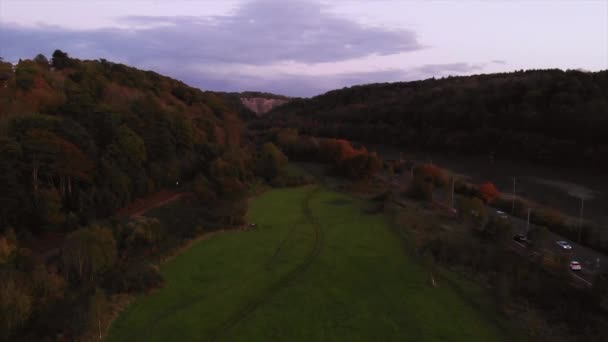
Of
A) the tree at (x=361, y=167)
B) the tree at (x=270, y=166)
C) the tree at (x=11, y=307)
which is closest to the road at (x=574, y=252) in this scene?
the tree at (x=361, y=167)

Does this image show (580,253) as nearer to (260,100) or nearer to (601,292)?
(601,292)

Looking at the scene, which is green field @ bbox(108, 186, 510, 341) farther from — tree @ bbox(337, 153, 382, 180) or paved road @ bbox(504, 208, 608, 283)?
tree @ bbox(337, 153, 382, 180)

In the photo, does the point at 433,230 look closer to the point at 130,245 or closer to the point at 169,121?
the point at 130,245

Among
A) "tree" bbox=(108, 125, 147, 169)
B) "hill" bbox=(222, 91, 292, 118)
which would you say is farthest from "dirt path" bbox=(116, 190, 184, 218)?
"hill" bbox=(222, 91, 292, 118)

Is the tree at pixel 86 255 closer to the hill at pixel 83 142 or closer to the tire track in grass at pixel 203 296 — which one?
the tire track in grass at pixel 203 296

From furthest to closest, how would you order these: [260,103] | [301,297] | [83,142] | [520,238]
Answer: [260,103] → [83,142] → [520,238] → [301,297]

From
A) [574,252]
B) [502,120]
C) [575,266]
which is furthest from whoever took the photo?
[502,120]

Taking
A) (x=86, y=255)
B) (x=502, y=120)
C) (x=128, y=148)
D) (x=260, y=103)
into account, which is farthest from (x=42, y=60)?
(x=260, y=103)
